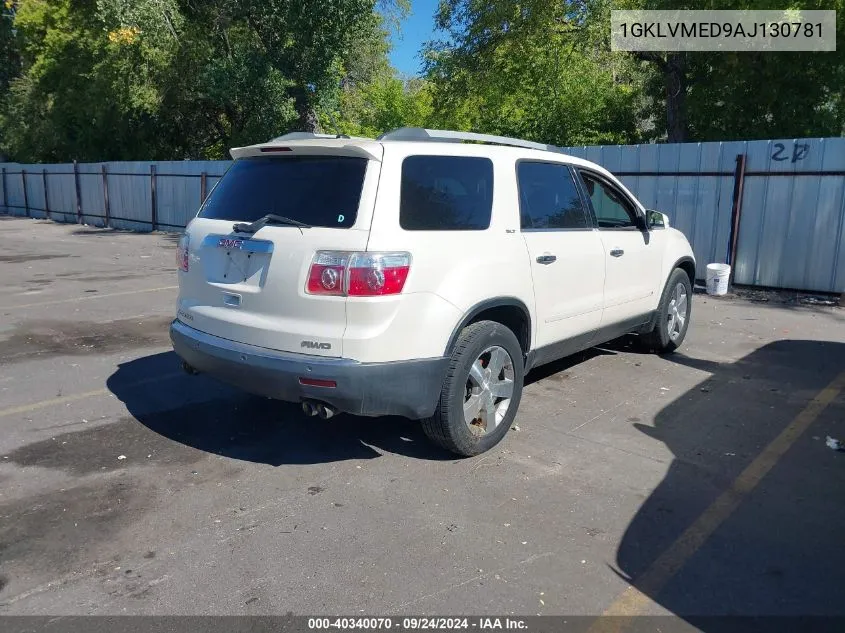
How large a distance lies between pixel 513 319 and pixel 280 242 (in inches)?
65.7

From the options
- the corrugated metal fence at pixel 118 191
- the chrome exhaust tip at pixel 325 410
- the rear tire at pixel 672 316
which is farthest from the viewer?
the corrugated metal fence at pixel 118 191

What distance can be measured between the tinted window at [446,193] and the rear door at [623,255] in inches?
56.6

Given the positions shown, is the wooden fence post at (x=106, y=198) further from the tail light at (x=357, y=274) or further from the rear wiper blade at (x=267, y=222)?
the tail light at (x=357, y=274)

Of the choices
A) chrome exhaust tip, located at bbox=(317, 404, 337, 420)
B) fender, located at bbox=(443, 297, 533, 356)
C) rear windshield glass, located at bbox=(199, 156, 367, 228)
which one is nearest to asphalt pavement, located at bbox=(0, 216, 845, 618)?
chrome exhaust tip, located at bbox=(317, 404, 337, 420)

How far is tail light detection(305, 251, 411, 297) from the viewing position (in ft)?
12.0

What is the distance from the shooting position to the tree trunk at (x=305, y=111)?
21.6 m

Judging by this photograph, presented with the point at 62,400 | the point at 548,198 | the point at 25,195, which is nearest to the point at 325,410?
the point at 548,198

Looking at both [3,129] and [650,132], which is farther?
[3,129]

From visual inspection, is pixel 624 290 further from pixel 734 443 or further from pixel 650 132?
pixel 650 132

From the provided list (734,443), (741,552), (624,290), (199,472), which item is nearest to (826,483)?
(734,443)

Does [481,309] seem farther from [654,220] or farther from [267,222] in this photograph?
[654,220]

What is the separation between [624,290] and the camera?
5.78m

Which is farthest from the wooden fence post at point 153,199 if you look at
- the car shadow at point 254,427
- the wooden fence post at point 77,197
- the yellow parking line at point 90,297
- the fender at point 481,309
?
the fender at point 481,309

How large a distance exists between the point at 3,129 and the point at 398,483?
1633 inches
